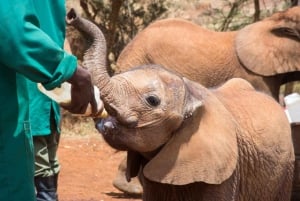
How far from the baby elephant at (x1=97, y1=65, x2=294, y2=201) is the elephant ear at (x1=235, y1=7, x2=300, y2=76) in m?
3.62

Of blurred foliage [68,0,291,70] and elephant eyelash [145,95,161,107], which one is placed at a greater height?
elephant eyelash [145,95,161,107]

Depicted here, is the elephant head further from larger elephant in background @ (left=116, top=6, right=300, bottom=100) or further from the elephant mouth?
larger elephant in background @ (left=116, top=6, right=300, bottom=100)

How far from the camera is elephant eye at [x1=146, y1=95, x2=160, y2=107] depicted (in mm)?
3428

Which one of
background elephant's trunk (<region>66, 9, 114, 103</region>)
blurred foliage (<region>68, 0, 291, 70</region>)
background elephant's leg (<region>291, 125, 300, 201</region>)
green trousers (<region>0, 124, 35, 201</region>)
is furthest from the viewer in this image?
blurred foliage (<region>68, 0, 291, 70</region>)

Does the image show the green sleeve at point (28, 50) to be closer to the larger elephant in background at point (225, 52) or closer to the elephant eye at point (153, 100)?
the elephant eye at point (153, 100)

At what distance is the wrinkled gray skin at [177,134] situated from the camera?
335cm

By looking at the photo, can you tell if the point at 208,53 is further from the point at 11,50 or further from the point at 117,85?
the point at 11,50

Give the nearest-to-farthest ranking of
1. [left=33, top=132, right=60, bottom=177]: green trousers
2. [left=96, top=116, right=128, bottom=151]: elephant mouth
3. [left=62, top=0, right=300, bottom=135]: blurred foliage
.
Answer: [left=96, top=116, right=128, bottom=151]: elephant mouth
[left=33, top=132, right=60, bottom=177]: green trousers
[left=62, top=0, right=300, bottom=135]: blurred foliage

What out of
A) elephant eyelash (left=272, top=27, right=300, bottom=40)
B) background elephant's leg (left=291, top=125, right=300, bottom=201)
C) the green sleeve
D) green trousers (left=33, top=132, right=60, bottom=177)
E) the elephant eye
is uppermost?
the green sleeve

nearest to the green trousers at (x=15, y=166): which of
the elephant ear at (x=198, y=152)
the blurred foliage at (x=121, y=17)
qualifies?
the elephant ear at (x=198, y=152)

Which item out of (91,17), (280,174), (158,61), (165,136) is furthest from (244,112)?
(91,17)

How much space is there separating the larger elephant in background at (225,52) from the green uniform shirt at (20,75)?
4.94m

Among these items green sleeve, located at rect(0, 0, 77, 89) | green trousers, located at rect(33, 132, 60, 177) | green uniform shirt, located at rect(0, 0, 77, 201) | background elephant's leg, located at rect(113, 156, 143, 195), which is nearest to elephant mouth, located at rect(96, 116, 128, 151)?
green trousers, located at rect(33, 132, 60, 177)

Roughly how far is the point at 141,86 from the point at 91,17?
7073mm
